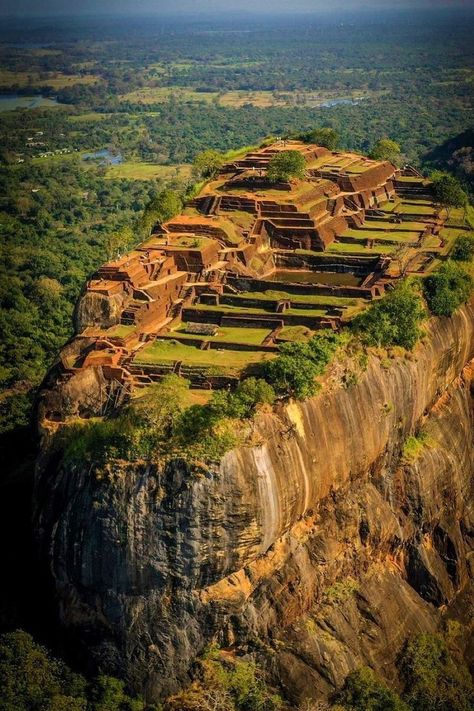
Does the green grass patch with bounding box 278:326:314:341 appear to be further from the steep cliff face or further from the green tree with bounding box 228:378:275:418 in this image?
the green tree with bounding box 228:378:275:418

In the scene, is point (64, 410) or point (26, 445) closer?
point (64, 410)

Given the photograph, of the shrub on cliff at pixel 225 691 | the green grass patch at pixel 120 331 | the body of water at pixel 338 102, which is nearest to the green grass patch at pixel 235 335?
the green grass patch at pixel 120 331

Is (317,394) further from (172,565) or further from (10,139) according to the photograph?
(10,139)

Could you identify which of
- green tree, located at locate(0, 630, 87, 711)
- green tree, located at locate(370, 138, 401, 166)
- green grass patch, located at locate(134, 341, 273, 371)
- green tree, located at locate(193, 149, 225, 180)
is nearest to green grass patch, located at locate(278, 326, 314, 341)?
green grass patch, located at locate(134, 341, 273, 371)

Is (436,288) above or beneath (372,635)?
above

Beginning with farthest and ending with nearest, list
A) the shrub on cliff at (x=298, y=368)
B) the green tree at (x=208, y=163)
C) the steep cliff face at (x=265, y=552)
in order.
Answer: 1. the green tree at (x=208, y=163)
2. the shrub on cliff at (x=298, y=368)
3. the steep cliff face at (x=265, y=552)

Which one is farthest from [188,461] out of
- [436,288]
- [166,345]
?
→ [436,288]

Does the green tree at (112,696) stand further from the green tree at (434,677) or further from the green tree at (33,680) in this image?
the green tree at (434,677)
